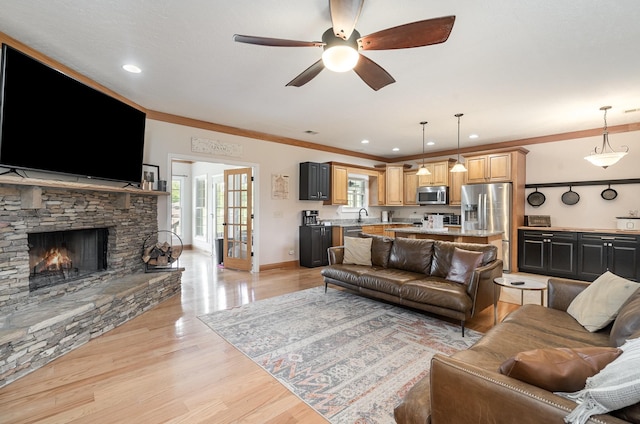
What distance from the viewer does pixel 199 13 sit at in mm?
2361

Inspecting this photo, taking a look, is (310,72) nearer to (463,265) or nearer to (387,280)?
(387,280)

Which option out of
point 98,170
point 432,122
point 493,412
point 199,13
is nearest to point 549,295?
point 493,412

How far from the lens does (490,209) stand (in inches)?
246

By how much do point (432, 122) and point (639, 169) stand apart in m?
3.70

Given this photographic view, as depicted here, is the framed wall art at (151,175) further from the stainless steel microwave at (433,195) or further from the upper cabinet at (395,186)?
the stainless steel microwave at (433,195)

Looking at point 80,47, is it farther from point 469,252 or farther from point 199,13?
point 469,252

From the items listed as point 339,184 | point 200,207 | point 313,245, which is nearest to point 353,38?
point 313,245

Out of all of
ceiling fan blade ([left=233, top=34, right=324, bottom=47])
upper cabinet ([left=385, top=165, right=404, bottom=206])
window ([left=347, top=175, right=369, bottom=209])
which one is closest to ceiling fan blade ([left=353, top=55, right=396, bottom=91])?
ceiling fan blade ([left=233, top=34, right=324, bottom=47])

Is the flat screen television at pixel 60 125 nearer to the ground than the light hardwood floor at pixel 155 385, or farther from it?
farther from it

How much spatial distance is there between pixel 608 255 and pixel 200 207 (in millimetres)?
9229

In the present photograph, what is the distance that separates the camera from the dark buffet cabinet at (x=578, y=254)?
16.2 ft

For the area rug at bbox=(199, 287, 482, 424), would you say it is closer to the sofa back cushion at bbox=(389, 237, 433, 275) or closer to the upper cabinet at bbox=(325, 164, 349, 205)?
the sofa back cushion at bbox=(389, 237, 433, 275)

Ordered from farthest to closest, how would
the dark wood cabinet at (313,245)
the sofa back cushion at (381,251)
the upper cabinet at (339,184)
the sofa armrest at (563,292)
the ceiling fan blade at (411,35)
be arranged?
the upper cabinet at (339,184) → the dark wood cabinet at (313,245) → the sofa back cushion at (381,251) → the sofa armrest at (563,292) → the ceiling fan blade at (411,35)

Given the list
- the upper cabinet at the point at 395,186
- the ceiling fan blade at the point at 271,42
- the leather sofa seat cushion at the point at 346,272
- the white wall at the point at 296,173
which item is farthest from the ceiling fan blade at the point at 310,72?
the upper cabinet at the point at 395,186
